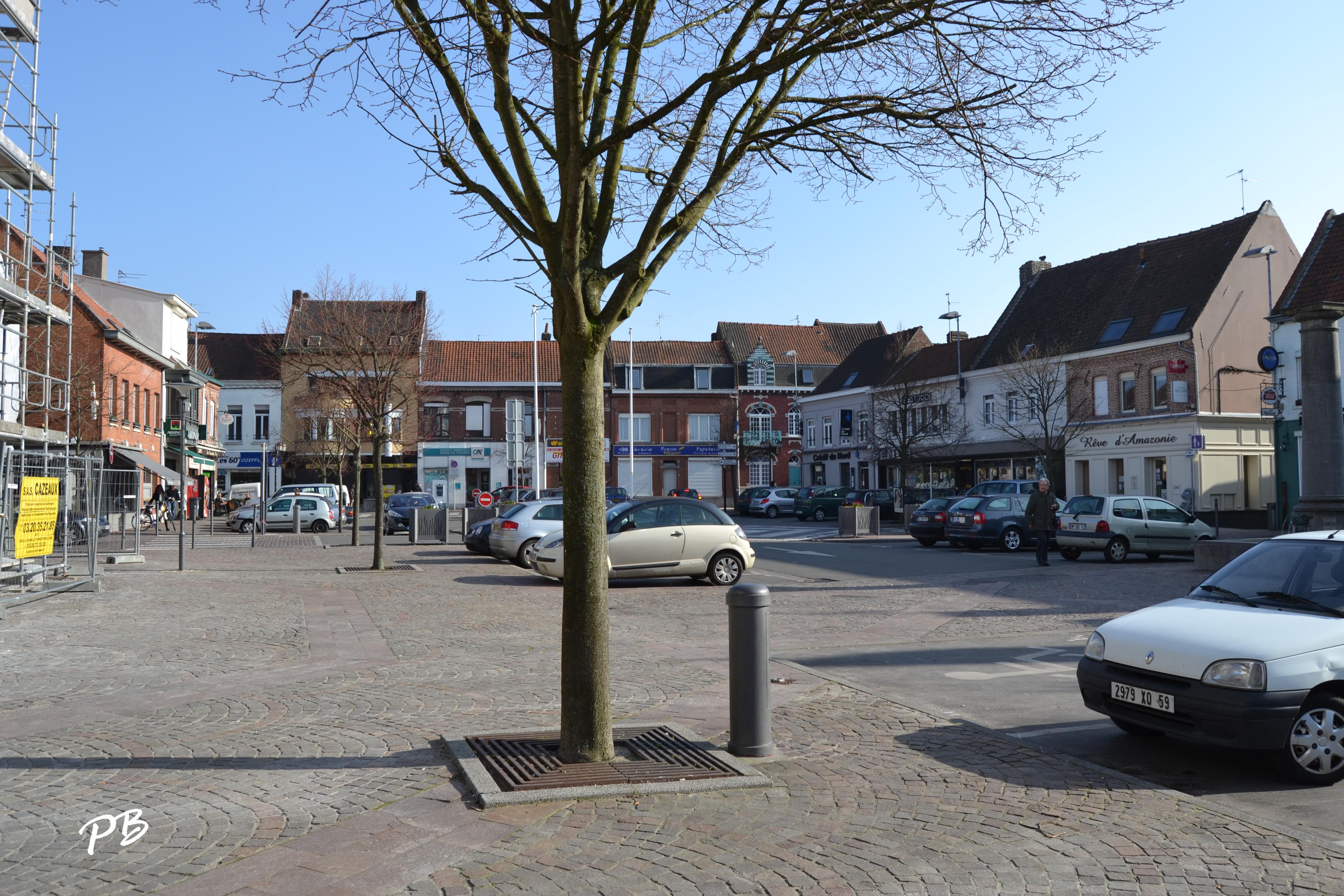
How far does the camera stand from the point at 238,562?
24641 millimetres

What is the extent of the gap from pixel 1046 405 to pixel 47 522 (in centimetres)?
3736

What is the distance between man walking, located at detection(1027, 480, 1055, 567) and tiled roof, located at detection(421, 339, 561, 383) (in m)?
49.4

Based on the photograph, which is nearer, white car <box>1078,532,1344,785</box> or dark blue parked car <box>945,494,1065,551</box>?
white car <box>1078,532,1344,785</box>

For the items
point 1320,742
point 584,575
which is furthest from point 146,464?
point 1320,742

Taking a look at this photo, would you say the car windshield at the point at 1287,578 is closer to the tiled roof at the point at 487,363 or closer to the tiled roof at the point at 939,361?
the tiled roof at the point at 939,361

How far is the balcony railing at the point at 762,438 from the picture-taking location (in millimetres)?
72375

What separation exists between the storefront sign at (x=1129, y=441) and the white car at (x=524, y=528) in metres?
29.2

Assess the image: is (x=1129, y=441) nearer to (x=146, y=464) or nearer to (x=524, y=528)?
(x=524, y=528)

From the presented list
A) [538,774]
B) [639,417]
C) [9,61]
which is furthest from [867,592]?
[639,417]

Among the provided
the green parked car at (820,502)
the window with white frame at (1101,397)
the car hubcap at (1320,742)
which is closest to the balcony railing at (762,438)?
the green parked car at (820,502)

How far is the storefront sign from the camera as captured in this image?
141ft

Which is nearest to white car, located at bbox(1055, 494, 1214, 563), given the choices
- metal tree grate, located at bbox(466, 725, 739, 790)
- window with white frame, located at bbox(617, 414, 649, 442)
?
metal tree grate, located at bbox(466, 725, 739, 790)

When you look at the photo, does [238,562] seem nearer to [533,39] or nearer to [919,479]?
[533,39]

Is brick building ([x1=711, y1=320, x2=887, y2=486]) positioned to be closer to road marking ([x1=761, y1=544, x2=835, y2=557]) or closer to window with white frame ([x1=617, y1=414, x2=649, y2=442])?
window with white frame ([x1=617, y1=414, x2=649, y2=442])
